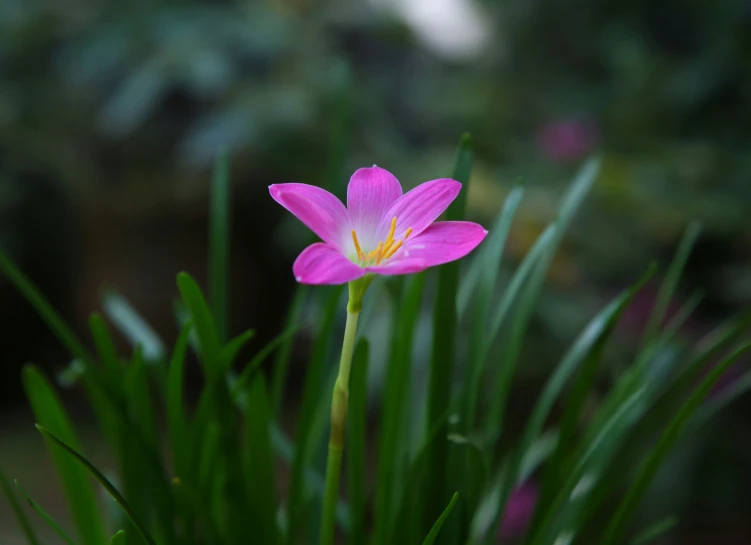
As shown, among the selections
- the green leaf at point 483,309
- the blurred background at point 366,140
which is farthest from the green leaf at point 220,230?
the blurred background at point 366,140

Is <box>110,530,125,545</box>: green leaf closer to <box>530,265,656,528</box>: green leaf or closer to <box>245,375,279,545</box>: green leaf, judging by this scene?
<box>245,375,279,545</box>: green leaf

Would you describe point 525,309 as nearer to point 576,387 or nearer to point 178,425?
point 576,387

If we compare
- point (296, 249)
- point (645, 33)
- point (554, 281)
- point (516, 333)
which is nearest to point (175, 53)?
point (296, 249)

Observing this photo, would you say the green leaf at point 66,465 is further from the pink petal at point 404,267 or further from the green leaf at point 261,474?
the pink petal at point 404,267

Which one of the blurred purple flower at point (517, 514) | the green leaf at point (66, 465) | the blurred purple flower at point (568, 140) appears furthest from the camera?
the blurred purple flower at point (568, 140)

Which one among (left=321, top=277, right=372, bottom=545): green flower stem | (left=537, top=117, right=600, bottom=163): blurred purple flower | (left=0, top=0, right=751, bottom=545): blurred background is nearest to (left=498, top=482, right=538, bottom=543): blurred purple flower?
(left=0, top=0, right=751, bottom=545): blurred background

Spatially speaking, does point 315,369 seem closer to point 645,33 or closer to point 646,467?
point 646,467

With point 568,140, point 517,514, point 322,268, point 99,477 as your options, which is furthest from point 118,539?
point 568,140
